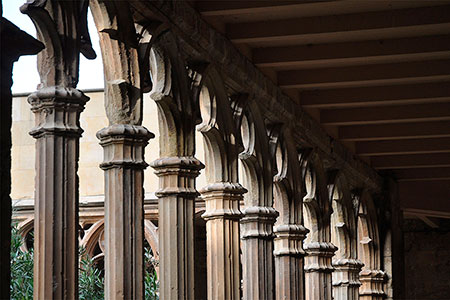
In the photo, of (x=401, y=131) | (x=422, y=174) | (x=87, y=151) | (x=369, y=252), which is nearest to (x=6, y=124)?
(x=401, y=131)

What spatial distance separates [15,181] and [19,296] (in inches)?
251

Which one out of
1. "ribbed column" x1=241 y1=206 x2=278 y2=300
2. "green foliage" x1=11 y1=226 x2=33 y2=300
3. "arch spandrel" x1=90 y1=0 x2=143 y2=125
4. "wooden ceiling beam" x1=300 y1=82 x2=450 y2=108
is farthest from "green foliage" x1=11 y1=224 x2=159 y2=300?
"arch spandrel" x1=90 y1=0 x2=143 y2=125

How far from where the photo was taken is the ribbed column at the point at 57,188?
→ 5.03 meters

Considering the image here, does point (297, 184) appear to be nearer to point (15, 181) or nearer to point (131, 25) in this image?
point (131, 25)

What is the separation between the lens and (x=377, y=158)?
1298 centimetres

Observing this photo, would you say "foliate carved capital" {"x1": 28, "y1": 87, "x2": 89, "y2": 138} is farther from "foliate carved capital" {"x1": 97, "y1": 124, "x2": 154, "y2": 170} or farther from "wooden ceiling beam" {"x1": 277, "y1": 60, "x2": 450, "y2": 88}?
"wooden ceiling beam" {"x1": 277, "y1": 60, "x2": 450, "y2": 88}

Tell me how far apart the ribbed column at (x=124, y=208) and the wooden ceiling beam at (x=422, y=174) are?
8.03m

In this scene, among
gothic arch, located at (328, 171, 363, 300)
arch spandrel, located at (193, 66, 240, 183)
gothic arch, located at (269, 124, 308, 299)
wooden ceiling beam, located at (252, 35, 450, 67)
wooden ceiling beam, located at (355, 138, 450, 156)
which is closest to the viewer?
arch spandrel, located at (193, 66, 240, 183)

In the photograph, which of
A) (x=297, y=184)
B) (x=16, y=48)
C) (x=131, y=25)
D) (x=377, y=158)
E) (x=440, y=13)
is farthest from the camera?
(x=377, y=158)

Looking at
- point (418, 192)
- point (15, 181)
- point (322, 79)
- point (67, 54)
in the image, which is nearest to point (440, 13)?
point (322, 79)

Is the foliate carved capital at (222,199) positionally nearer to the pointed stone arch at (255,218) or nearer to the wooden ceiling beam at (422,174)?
the pointed stone arch at (255,218)

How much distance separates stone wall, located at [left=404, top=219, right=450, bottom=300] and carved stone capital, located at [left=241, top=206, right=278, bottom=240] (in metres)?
11.3

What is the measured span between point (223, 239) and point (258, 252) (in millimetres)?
898

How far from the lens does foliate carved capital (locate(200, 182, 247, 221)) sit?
7602 millimetres
